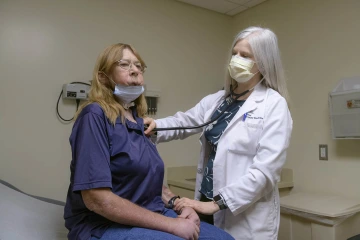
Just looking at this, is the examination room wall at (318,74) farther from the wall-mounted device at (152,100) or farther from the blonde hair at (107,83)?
the blonde hair at (107,83)

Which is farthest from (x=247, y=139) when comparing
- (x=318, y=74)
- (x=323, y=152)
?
(x=318, y=74)

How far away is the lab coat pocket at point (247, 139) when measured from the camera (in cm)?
120

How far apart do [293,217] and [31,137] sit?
1733 millimetres

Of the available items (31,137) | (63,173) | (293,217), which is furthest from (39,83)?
(293,217)

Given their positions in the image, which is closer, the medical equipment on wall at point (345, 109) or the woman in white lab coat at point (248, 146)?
the woman in white lab coat at point (248, 146)

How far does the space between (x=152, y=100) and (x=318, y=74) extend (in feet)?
4.16

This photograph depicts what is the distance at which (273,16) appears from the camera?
2.52 metres

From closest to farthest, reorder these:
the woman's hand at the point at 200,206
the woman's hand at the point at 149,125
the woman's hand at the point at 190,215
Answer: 1. the woman's hand at the point at 190,215
2. the woman's hand at the point at 200,206
3. the woman's hand at the point at 149,125

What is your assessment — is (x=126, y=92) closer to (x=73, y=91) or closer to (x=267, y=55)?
(x=267, y=55)

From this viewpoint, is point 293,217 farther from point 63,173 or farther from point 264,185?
point 63,173

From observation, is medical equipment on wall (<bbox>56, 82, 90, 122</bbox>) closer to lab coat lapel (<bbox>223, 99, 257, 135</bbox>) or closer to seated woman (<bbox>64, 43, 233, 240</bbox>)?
seated woman (<bbox>64, 43, 233, 240</bbox>)

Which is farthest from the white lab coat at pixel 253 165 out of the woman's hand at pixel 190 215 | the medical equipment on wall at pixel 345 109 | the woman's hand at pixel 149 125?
the medical equipment on wall at pixel 345 109

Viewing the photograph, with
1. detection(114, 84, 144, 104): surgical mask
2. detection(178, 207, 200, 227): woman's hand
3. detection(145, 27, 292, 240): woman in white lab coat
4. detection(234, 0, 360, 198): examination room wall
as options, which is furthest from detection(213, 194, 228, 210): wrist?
Result: detection(234, 0, 360, 198): examination room wall

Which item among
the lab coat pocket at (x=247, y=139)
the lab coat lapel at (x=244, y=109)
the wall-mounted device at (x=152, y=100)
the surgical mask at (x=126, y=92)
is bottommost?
the lab coat pocket at (x=247, y=139)
